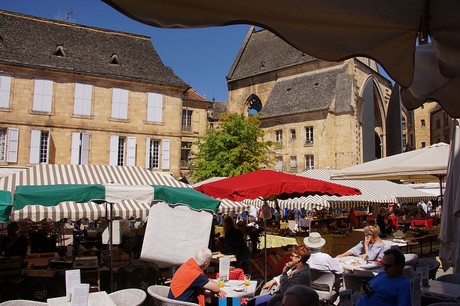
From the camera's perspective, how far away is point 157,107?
86.5 feet

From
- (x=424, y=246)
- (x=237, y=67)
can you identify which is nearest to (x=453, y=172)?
(x=424, y=246)

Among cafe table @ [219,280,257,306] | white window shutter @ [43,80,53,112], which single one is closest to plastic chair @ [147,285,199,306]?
cafe table @ [219,280,257,306]

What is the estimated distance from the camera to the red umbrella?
24.6ft

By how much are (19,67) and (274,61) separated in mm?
30577

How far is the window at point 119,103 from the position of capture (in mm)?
25109

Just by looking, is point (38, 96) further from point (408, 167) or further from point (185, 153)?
point (408, 167)

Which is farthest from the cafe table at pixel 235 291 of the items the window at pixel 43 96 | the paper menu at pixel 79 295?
the window at pixel 43 96

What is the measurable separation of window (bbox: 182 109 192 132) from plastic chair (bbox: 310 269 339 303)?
3337 cm

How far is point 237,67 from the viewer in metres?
52.1

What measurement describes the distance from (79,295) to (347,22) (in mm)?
3719

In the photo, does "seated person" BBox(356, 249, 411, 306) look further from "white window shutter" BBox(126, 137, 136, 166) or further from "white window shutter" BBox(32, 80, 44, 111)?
"white window shutter" BBox(32, 80, 44, 111)

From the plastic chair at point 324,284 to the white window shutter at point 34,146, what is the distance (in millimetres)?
20861

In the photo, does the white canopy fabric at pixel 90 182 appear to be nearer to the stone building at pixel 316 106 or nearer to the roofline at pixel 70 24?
the roofline at pixel 70 24

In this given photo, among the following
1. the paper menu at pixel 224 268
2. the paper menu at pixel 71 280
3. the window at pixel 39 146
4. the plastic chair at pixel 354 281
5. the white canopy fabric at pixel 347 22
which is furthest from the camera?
the window at pixel 39 146
